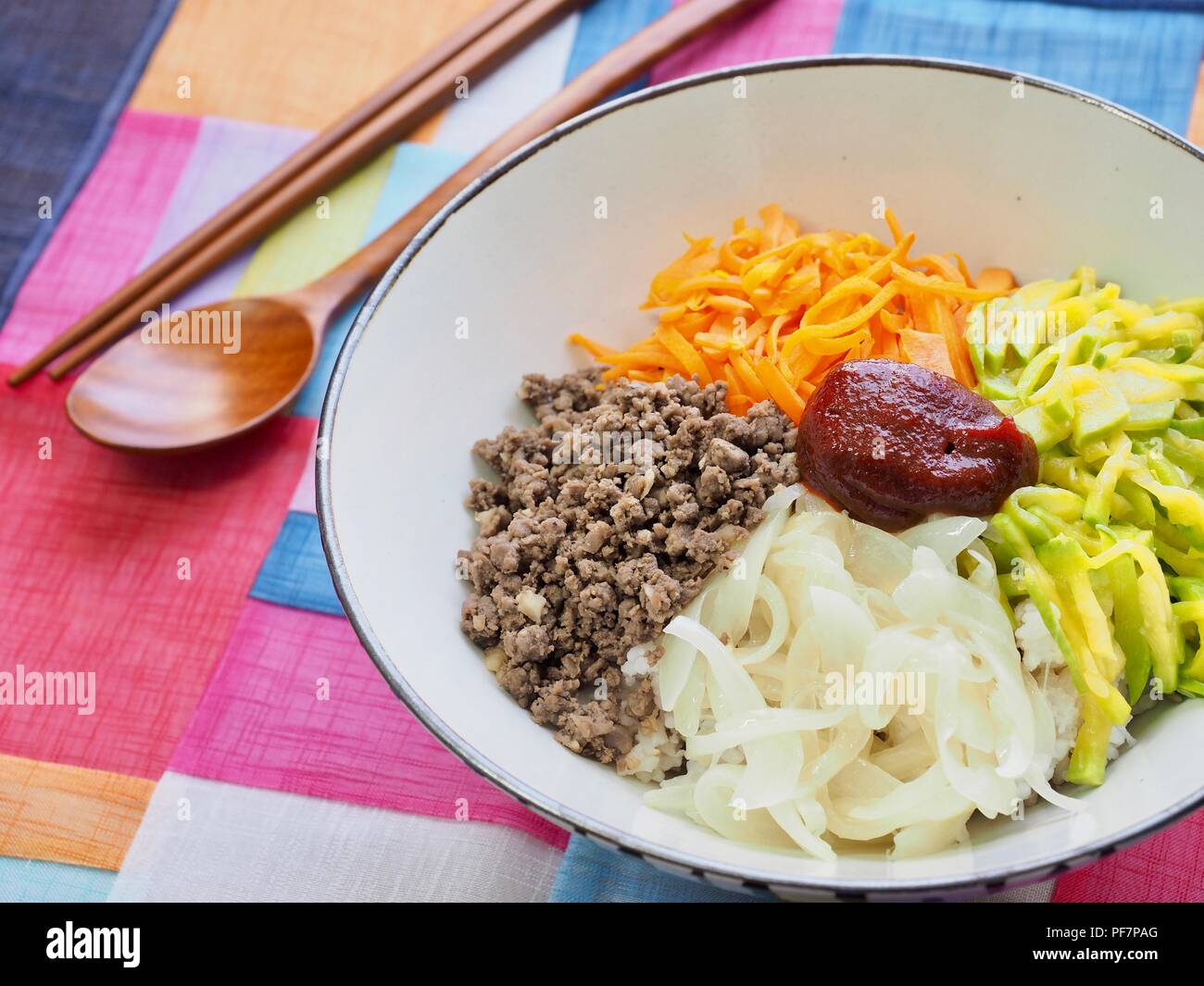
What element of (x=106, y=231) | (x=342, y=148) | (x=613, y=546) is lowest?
(x=106, y=231)

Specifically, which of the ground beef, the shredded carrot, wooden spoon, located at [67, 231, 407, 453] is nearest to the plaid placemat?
wooden spoon, located at [67, 231, 407, 453]

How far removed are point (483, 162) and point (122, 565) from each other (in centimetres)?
163

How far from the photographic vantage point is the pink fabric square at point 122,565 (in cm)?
300

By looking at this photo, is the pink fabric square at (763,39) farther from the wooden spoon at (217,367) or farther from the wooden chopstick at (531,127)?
the wooden spoon at (217,367)

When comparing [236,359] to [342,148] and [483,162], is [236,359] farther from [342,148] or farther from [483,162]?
[483,162]

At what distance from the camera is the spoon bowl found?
335 cm

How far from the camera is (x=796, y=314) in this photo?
2879mm

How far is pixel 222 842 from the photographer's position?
108 inches

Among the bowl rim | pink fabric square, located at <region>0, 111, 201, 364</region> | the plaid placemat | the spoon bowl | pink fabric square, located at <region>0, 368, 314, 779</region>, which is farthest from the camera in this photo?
pink fabric square, located at <region>0, 111, 201, 364</region>

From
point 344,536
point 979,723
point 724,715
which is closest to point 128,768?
point 344,536

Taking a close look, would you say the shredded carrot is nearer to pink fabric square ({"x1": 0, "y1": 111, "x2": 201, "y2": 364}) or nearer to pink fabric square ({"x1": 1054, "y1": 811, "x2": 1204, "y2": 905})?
pink fabric square ({"x1": 1054, "y1": 811, "x2": 1204, "y2": 905})

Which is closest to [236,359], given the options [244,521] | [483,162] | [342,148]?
[244,521]

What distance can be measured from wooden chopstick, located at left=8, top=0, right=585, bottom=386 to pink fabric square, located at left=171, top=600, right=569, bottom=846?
1160 mm

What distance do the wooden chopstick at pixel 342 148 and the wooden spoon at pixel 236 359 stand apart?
16 cm
